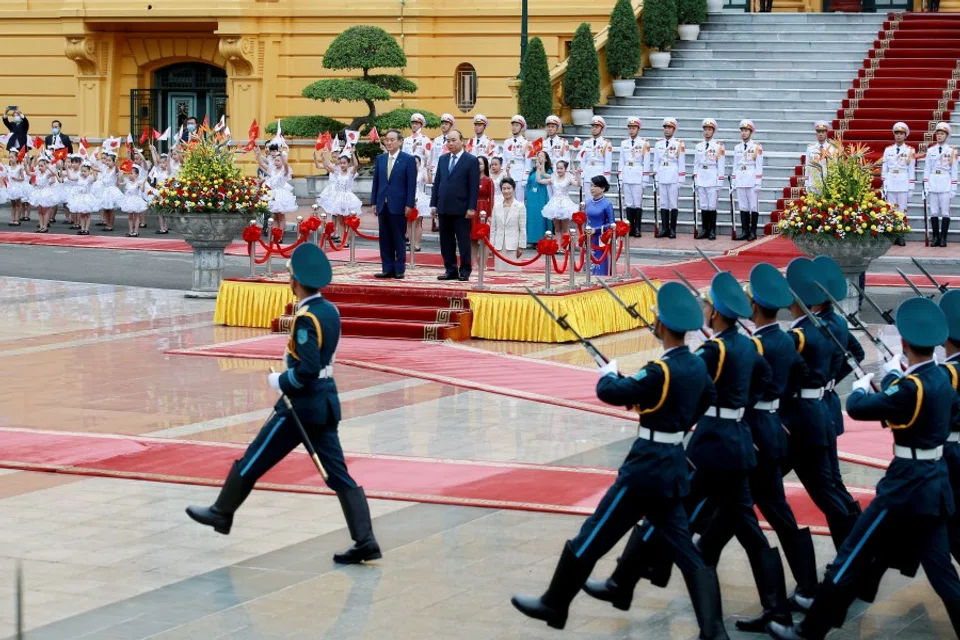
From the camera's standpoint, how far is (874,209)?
18.6 meters

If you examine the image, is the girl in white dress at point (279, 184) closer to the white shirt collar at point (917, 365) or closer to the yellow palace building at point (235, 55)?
the yellow palace building at point (235, 55)

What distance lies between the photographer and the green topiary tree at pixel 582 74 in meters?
31.2

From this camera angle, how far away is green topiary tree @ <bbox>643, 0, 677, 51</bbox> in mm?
32625

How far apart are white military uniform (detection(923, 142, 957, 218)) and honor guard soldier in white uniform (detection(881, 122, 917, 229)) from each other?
0.92ft

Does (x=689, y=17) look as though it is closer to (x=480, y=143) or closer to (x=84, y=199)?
(x=480, y=143)

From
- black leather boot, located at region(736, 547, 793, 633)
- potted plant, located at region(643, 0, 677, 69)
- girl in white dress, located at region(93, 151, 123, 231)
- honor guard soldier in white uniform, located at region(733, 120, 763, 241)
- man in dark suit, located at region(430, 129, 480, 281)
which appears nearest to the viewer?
black leather boot, located at region(736, 547, 793, 633)

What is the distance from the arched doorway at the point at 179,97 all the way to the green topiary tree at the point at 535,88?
986 cm

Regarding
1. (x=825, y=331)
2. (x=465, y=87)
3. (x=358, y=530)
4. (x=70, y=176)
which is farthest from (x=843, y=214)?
(x=465, y=87)

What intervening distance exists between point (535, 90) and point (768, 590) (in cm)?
2312

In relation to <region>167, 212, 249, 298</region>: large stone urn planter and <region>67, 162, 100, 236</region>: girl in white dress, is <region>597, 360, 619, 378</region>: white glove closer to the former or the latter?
<region>167, 212, 249, 298</region>: large stone urn planter

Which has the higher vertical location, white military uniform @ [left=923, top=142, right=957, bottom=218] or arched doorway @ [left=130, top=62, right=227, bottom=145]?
arched doorway @ [left=130, top=62, right=227, bottom=145]

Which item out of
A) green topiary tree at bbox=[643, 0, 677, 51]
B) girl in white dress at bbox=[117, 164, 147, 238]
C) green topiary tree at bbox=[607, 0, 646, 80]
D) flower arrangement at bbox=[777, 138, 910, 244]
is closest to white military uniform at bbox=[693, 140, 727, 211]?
green topiary tree at bbox=[607, 0, 646, 80]

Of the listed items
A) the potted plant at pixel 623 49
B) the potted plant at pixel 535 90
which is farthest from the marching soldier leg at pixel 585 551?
the potted plant at pixel 623 49

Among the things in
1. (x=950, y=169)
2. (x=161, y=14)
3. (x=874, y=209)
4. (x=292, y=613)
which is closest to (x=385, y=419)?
(x=292, y=613)
